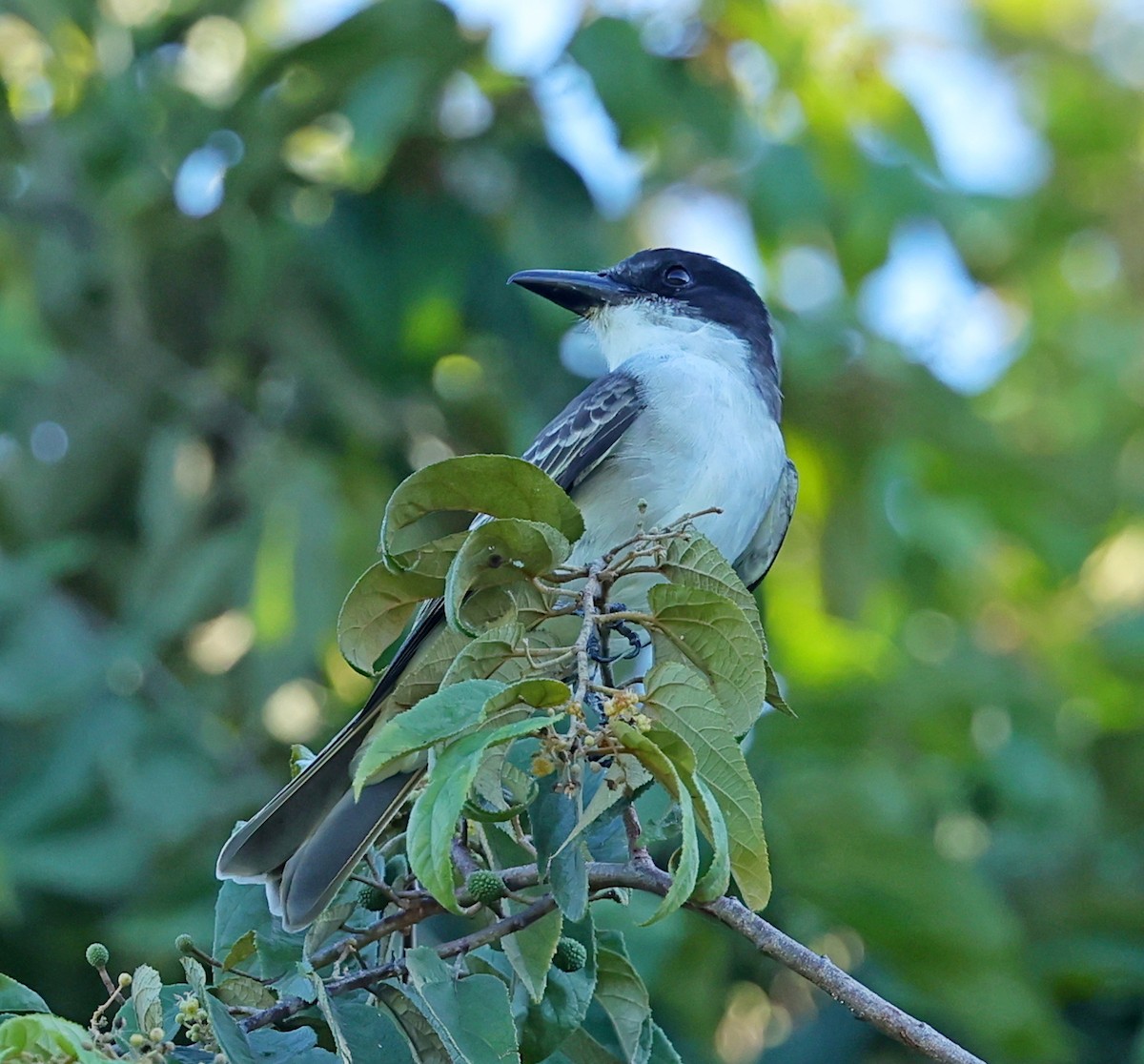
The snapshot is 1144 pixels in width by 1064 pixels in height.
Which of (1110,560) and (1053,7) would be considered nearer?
(1110,560)

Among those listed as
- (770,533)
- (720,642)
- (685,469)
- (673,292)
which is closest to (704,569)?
(720,642)

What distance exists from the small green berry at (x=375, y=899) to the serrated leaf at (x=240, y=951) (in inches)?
6.8

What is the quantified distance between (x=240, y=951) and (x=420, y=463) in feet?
10.4

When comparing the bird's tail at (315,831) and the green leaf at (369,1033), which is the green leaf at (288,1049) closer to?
the green leaf at (369,1033)

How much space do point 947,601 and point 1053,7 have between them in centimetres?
543

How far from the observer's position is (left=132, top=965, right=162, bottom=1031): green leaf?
82.6 inches

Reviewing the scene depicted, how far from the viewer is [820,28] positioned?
6152mm

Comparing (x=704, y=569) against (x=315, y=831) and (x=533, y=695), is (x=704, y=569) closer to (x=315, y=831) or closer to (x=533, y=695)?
(x=533, y=695)

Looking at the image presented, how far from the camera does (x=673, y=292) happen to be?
4.92m

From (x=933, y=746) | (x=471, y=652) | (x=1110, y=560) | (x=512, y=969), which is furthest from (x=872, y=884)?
(x=1110, y=560)

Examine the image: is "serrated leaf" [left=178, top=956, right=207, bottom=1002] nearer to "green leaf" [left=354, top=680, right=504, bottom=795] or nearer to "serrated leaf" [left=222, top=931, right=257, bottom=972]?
"serrated leaf" [left=222, top=931, right=257, bottom=972]

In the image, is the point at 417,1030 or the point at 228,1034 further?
the point at 417,1030

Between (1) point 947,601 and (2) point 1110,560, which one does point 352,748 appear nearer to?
(1) point 947,601

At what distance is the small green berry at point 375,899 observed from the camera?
2.47 metres
